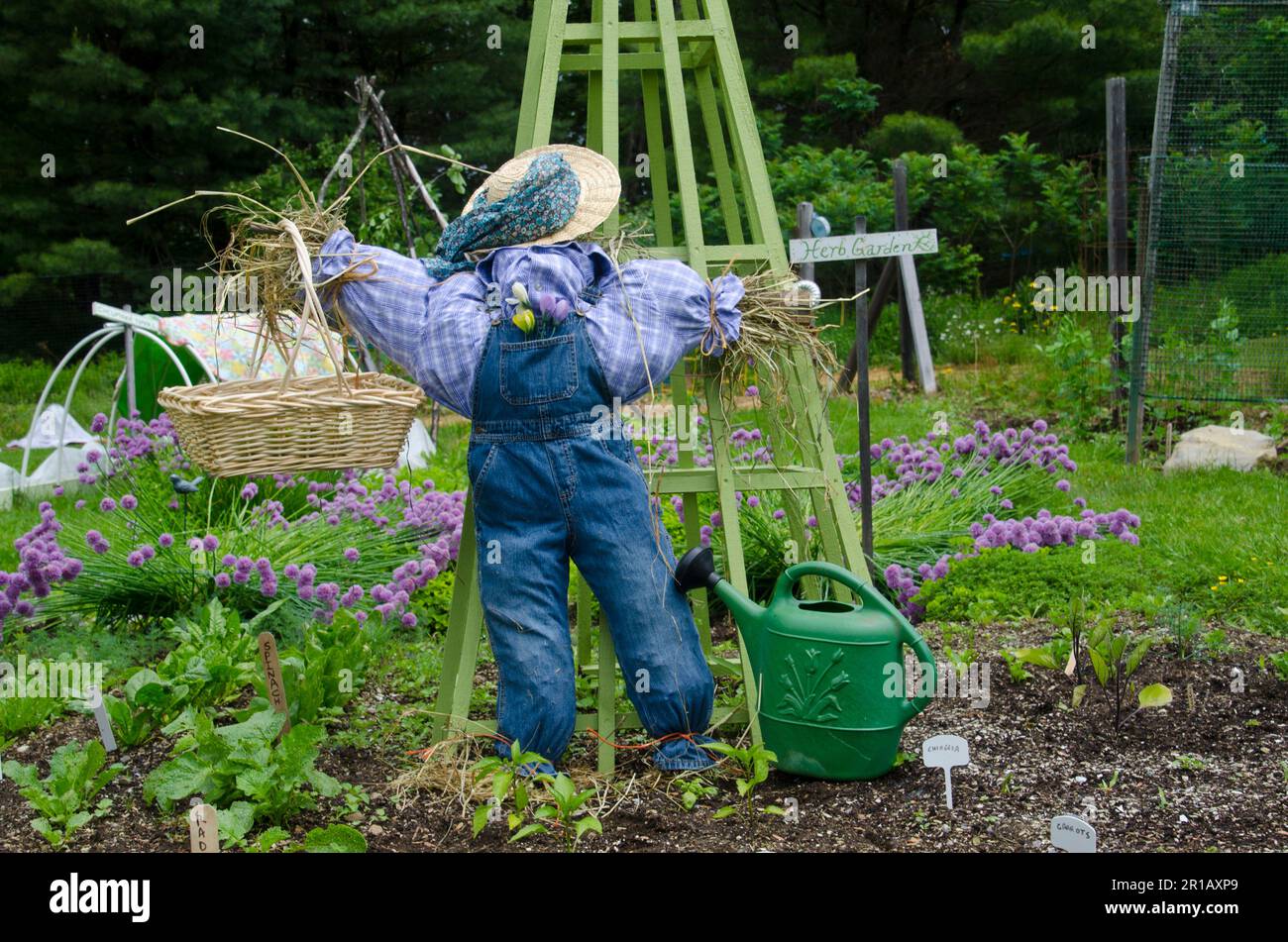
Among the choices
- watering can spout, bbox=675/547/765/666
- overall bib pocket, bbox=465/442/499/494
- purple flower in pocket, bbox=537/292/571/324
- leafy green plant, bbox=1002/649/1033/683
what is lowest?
leafy green plant, bbox=1002/649/1033/683

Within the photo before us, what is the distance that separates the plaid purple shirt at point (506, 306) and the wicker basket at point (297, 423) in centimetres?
12

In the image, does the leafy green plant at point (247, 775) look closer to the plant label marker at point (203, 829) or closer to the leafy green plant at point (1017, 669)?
the plant label marker at point (203, 829)

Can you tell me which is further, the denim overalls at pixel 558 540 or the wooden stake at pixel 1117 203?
the wooden stake at pixel 1117 203

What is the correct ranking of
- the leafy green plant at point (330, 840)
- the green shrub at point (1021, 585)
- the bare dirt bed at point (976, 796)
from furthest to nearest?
the green shrub at point (1021, 585) → the bare dirt bed at point (976, 796) → the leafy green plant at point (330, 840)

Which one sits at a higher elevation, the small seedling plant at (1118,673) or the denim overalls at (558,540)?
the denim overalls at (558,540)

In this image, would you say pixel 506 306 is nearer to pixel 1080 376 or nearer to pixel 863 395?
pixel 863 395

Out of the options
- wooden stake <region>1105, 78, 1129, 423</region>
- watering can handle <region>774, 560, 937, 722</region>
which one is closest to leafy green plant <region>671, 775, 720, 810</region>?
watering can handle <region>774, 560, 937, 722</region>

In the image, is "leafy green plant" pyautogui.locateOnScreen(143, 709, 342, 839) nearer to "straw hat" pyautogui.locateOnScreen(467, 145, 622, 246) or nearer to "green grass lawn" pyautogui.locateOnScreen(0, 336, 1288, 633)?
"straw hat" pyautogui.locateOnScreen(467, 145, 622, 246)

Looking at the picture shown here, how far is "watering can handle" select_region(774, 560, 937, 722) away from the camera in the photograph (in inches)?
117

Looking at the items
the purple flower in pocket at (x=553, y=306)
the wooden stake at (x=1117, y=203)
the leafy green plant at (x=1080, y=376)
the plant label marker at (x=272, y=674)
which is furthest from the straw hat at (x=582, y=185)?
the leafy green plant at (x=1080, y=376)

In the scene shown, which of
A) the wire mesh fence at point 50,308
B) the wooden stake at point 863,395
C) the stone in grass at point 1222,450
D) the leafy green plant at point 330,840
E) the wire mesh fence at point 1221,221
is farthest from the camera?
the wire mesh fence at point 50,308

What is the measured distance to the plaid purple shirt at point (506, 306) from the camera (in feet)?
9.98
